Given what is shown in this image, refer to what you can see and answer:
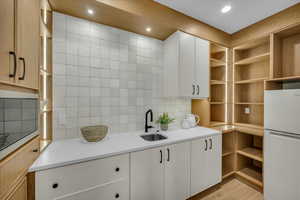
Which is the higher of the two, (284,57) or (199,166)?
(284,57)

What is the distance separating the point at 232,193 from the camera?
6.18 feet

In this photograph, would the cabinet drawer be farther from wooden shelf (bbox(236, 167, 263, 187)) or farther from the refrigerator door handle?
wooden shelf (bbox(236, 167, 263, 187))

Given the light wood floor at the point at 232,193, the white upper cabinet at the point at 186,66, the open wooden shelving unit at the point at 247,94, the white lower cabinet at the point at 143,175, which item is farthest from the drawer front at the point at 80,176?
the open wooden shelving unit at the point at 247,94

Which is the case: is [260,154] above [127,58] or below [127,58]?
below

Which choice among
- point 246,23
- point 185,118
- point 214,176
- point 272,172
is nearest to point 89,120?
point 185,118

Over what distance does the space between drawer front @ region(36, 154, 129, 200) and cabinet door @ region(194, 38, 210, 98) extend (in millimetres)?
1457

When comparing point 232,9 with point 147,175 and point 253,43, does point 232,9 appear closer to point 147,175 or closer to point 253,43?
point 253,43

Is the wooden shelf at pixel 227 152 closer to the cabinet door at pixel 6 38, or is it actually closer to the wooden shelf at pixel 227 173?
the wooden shelf at pixel 227 173

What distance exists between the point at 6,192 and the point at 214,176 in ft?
7.10

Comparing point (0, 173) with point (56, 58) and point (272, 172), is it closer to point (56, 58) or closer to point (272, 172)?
point (56, 58)

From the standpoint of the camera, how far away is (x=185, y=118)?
2.24 metres

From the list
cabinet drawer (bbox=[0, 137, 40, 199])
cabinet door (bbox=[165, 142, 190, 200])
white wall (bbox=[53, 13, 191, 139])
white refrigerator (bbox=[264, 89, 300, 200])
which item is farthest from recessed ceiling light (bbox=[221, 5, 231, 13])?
cabinet drawer (bbox=[0, 137, 40, 199])

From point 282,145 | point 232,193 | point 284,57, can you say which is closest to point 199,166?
point 232,193

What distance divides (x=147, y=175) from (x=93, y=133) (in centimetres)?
73
